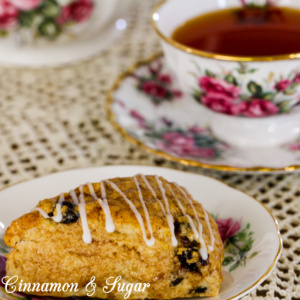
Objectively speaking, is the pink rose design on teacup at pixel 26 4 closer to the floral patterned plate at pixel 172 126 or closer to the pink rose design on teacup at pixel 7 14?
the pink rose design on teacup at pixel 7 14

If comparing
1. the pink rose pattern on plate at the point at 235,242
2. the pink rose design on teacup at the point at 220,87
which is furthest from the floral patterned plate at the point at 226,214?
the pink rose design on teacup at the point at 220,87

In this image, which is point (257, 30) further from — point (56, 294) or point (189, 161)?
point (56, 294)

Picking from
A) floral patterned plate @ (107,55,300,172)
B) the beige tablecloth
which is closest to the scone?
the beige tablecloth

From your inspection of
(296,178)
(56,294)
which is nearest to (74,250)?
(56,294)

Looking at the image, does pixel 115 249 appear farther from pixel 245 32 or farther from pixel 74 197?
pixel 245 32

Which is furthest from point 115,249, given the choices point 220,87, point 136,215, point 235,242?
point 220,87

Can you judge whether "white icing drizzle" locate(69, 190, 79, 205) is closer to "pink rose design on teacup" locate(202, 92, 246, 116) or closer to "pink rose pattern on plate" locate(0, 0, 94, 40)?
"pink rose design on teacup" locate(202, 92, 246, 116)
